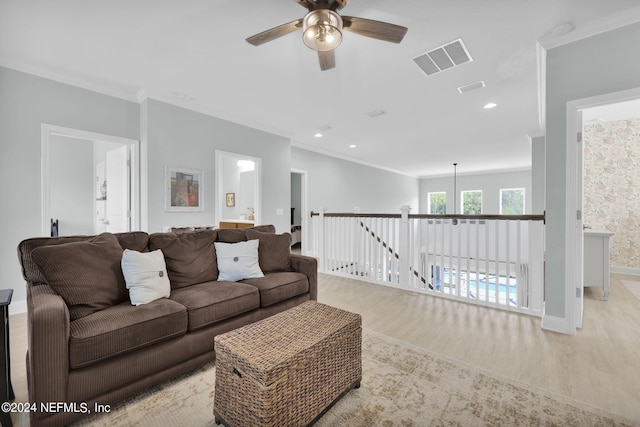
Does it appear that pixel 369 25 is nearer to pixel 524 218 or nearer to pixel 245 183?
pixel 524 218

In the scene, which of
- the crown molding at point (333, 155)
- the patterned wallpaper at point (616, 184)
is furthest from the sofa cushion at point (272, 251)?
the patterned wallpaper at point (616, 184)

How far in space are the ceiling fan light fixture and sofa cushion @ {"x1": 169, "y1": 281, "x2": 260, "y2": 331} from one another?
190 cm

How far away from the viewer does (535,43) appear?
8.51 feet

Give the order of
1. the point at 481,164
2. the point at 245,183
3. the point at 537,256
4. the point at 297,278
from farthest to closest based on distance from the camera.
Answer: the point at 481,164 < the point at 245,183 < the point at 537,256 < the point at 297,278

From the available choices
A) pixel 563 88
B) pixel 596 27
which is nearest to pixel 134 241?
pixel 563 88

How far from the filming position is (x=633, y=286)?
13.0 feet

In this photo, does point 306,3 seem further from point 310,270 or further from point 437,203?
point 437,203

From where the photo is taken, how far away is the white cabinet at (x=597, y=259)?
3.50 meters

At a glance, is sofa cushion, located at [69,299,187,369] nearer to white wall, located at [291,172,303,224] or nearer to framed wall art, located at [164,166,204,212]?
framed wall art, located at [164,166,204,212]

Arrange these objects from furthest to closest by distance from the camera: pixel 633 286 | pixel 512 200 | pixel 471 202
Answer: pixel 471 202, pixel 512 200, pixel 633 286

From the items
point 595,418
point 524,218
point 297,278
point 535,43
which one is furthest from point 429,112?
point 595,418

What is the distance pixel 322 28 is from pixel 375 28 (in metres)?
0.37

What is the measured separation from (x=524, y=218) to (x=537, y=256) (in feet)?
1.37

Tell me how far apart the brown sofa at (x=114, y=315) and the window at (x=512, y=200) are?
1055 cm
